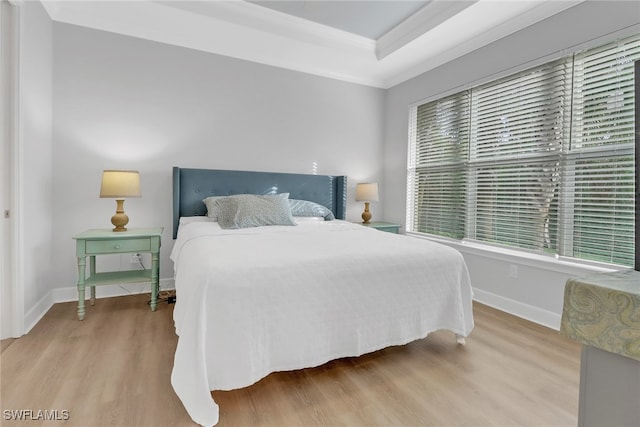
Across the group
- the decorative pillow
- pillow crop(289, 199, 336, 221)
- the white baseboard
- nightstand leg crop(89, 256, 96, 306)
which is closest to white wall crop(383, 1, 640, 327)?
pillow crop(289, 199, 336, 221)

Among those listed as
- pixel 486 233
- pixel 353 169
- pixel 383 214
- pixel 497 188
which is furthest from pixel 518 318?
pixel 353 169

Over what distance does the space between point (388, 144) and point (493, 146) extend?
161 cm

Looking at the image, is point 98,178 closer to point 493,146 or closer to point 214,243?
point 214,243

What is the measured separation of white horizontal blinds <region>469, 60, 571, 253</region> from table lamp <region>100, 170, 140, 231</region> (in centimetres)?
334

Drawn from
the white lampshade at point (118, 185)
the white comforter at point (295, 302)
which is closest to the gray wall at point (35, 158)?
the white lampshade at point (118, 185)

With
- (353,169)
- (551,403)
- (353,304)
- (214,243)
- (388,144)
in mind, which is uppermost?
(388,144)

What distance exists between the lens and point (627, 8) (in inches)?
84.9

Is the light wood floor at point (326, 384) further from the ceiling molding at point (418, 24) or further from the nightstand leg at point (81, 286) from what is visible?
the ceiling molding at point (418, 24)

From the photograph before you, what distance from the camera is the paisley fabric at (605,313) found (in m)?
0.63

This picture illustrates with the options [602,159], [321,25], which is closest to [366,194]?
[321,25]

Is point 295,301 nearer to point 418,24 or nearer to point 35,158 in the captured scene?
point 35,158

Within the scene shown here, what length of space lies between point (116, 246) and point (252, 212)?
115 centimetres

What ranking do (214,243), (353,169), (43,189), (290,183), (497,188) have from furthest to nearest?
(353,169), (290,183), (497,188), (43,189), (214,243)

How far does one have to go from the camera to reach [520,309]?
2785 mm
